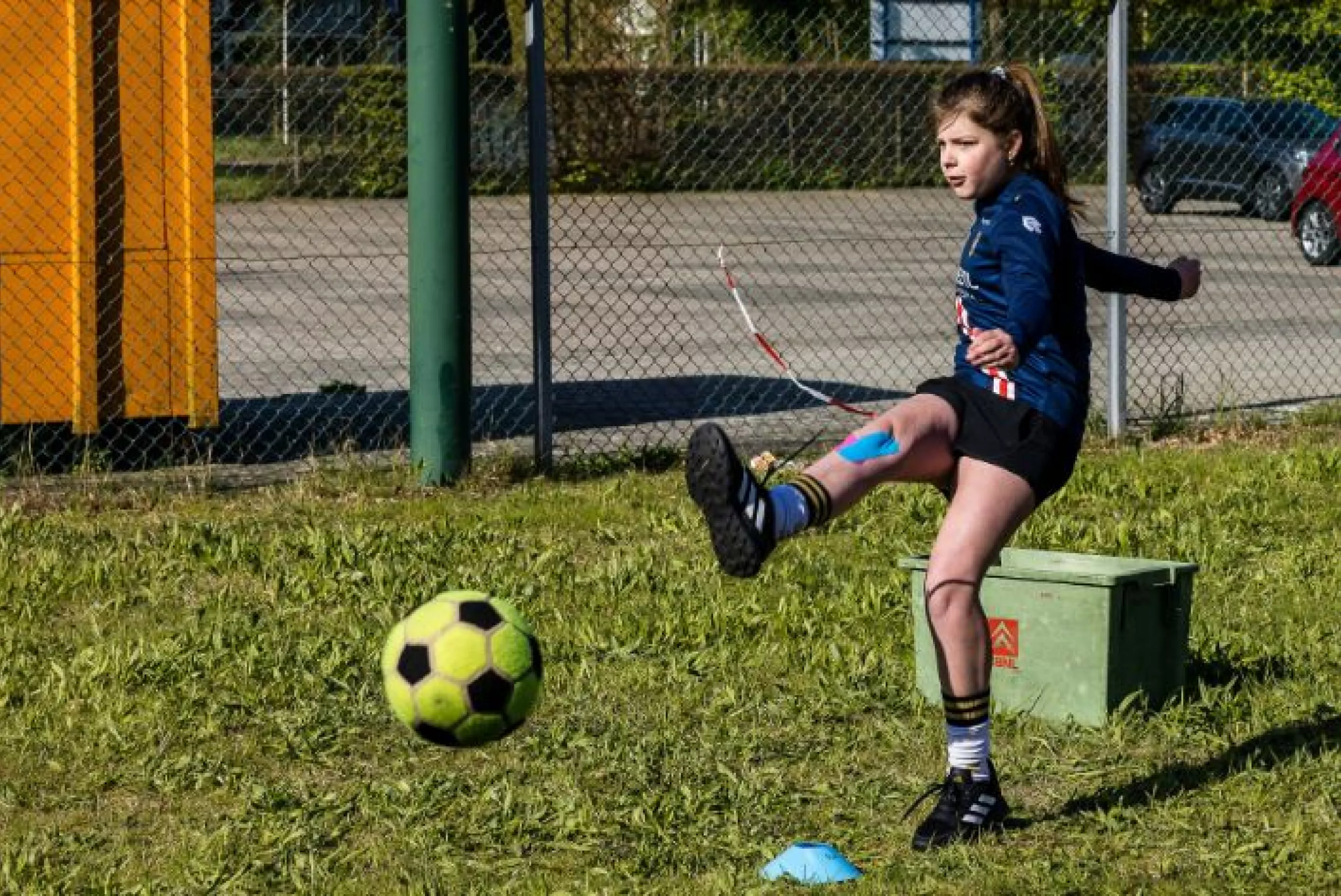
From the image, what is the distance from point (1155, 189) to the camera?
22125 mm

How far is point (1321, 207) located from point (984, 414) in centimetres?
1506

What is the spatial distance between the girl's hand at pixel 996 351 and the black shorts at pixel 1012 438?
0.20 meters

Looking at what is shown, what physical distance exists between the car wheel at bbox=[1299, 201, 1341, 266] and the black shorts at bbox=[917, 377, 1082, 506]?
14.8 metres

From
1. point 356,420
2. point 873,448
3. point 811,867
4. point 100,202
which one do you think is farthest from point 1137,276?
point 356,420

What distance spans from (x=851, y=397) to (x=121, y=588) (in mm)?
5467

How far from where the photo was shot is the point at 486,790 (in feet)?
17.3

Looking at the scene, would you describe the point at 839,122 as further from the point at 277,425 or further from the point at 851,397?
Answer: the point at 277,425

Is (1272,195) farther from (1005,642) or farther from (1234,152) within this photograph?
(1005,642)

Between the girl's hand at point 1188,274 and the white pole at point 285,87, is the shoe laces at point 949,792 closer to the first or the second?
the girl's hand at point 1188,274

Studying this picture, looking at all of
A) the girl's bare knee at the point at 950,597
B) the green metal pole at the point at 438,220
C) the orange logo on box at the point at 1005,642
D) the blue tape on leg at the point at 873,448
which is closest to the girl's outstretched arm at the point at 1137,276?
the blue tape on leg at the point at 873,448

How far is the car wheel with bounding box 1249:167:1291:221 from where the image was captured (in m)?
21.1

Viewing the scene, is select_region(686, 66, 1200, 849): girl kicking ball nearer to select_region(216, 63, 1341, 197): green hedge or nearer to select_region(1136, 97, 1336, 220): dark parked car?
select_region(1136, 97, 1336, 220): dark parked car

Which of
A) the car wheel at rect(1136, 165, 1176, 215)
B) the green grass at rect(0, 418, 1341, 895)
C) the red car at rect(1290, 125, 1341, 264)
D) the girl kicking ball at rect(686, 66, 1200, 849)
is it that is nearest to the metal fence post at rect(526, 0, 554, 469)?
the green grass at rect(0, 418, 1341, 895)

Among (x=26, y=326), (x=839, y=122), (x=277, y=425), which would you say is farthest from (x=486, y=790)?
(x=839, y=122)
